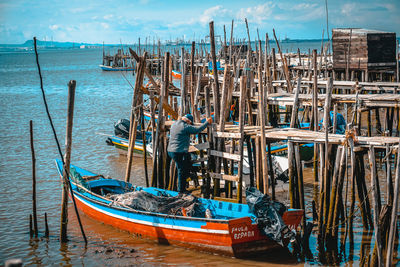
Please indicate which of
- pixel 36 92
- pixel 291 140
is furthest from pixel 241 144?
pixel 36 92

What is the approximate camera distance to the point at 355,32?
62.7ft

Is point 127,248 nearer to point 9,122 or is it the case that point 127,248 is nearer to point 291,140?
point 291,140

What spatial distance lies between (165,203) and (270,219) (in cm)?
255

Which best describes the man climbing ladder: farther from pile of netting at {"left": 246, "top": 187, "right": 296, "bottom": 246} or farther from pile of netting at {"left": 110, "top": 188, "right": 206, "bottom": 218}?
pile of netting at {"left": 246, "top": 187, "right": 296, "bottom": 246}

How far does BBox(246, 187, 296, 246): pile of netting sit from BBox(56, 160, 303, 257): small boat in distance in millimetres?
92

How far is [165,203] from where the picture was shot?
31.8 ft

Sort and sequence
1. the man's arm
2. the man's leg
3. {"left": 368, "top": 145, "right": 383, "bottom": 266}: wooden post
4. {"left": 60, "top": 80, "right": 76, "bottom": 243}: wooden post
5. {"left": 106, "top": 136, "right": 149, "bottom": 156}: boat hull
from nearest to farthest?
{"left": 368, "top": 145, "right": 383, "bottom": 266}: wooden post, {"left": 60, "top": 80, "right": 76, "bottom": 243}: wooden post, the man's arm, the man's leg, {"left": 106, "top": 136, "right": 149, "bottom": 156}: boat hull

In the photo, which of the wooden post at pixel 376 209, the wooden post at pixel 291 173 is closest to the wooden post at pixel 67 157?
the wooden post at pixel 291 173

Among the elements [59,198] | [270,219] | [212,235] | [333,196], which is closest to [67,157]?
[212,235]

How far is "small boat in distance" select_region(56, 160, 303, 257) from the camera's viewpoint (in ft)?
27.1

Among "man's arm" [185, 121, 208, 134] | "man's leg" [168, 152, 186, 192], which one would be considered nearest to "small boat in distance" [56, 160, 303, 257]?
"man's leg" [168, 152, 186, 192]

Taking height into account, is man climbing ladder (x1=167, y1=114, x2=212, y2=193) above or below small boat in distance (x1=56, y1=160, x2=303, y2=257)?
above

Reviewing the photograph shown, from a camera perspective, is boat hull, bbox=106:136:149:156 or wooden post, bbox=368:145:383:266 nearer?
wooden post, bbox=368:145:383:266

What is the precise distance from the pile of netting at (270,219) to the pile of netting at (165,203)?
1.35m
